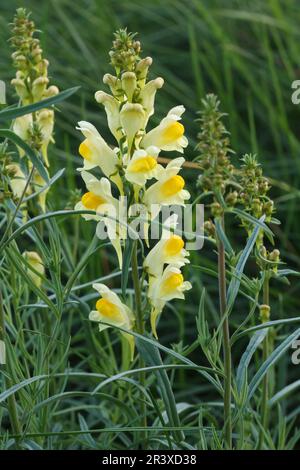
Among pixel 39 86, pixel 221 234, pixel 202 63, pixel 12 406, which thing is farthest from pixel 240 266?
pixel 202 63

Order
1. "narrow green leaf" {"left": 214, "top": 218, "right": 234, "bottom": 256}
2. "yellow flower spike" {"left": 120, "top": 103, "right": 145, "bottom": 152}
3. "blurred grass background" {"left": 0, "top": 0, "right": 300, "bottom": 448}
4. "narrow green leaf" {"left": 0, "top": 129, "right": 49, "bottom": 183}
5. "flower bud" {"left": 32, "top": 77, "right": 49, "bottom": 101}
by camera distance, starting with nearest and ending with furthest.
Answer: "narrow green leaf" {"left": 0, "top": 129, "right": 49, "bottom": 183} < "narrow green leaf" {"left": 214, "top": 218, "right": 234, "bottom": 256} < "yellow flower spike" {"left": 120, "top": 103, "right": 145, "bottom": 152} < "flower bud" {"left": 32, "top": 77, "right": 49, "bottom": 101} < "blurred grass background" {"left": 0, "top": 0, "right": 300, "bottom": 448}

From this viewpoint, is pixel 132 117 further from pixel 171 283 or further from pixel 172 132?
pixel 171 283

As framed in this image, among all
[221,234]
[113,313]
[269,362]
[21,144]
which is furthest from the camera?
[113,313]

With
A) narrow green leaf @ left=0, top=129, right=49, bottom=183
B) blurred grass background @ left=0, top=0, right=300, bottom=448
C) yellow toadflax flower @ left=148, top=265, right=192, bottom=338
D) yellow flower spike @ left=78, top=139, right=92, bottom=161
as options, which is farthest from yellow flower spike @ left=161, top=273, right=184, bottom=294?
blurred grass background @ left=0, top=0, right=300, bottom=448

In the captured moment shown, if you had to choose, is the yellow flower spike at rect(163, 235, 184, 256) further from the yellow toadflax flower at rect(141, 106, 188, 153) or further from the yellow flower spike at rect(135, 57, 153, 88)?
the yellow flower spike at rect(135, 57, 153, 88)

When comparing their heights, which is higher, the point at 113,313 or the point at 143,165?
the point at 143,165

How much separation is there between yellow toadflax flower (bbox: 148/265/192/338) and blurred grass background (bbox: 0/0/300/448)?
161 cm

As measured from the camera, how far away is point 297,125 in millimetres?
4336

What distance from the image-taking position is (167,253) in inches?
84.0

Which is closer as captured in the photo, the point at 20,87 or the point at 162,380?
the point at 162,380

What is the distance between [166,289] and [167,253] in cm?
8

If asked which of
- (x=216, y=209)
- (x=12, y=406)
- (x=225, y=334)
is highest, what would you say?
(x=216, y=209)

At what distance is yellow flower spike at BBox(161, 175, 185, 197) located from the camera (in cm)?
210
